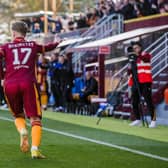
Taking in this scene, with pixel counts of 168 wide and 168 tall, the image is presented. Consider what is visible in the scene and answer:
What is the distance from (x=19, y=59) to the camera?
1089cm

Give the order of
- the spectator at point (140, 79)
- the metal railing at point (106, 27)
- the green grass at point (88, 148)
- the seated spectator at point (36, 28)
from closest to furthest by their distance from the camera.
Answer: the green grass at point (88, 148) < the spectator at point (140, 79) < the metal railing at point (106, 27) < the seated spectator at point (36, 28)

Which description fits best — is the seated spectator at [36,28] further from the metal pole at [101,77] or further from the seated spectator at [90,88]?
the metal pole at [101,77]

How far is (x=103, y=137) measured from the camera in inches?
566

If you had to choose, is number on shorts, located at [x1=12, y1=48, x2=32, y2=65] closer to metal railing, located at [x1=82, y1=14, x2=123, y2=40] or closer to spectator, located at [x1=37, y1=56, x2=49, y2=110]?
spectator, located at [x1=37, y1=56, x2=49, y2=110]

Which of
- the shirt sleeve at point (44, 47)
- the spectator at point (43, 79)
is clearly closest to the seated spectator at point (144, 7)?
the spectator at point (43, 79)

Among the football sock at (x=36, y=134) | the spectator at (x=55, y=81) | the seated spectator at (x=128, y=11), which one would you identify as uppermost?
the football sock at (x=36, y=134)

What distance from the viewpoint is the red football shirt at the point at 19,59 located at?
1089cm

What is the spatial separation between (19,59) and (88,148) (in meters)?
2.10

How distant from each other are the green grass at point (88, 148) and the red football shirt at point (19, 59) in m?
1.14

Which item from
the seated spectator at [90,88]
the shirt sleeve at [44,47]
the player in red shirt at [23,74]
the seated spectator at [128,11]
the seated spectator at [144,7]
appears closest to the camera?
the player in red shirt at [23,74]

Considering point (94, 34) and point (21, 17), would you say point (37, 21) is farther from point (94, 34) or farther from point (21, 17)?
point (94, 34)

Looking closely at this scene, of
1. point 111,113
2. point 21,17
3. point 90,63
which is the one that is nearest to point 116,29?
point 90,63

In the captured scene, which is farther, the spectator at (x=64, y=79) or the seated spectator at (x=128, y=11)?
the seated spectator at (x=128, y=11)

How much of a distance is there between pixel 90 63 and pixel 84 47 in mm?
2176
